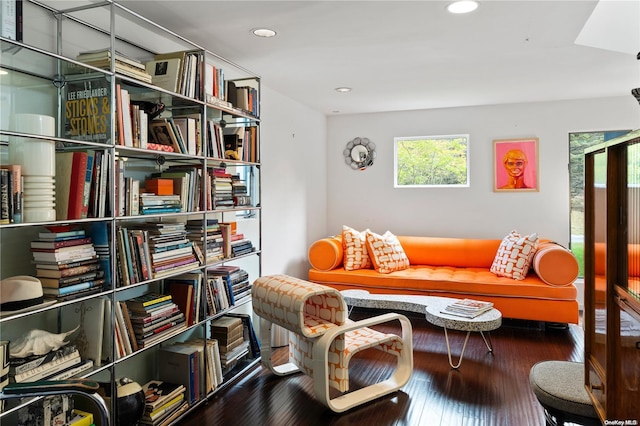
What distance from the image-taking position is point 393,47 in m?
3.06

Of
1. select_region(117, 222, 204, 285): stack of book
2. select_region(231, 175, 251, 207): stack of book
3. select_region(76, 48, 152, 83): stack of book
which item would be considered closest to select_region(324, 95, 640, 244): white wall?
select_region(231, 175, 251, 207): stack of book

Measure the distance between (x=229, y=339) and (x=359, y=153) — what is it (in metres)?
3.41

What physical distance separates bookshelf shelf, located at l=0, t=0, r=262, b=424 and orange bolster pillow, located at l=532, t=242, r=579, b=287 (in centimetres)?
286

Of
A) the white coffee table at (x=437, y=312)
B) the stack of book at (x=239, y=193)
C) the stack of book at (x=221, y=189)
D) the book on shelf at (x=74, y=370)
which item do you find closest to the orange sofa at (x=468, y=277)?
the white coffee table at (x=437, y=312)

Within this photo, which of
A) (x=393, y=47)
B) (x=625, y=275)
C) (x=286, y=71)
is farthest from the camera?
(x=286, y=71)

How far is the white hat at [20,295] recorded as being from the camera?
Result: 5.42 feet

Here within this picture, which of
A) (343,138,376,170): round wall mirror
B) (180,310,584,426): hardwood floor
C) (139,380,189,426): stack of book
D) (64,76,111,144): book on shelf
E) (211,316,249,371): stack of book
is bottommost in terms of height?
(180,310,584,426): hardwood floor

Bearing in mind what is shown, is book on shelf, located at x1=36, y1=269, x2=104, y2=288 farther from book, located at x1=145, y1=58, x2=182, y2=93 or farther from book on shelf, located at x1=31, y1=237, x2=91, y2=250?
book, located at x1=145, y1=58, x2=182, y2=93

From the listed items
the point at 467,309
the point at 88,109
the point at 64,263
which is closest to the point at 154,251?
the point at 64,263

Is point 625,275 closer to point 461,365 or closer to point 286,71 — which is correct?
point 461,365

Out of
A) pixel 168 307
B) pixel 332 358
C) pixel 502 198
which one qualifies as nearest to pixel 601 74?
pixel 502 198

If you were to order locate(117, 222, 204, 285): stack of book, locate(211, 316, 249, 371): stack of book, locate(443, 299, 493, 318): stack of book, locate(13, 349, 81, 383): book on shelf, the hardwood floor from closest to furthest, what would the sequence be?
1. locate(13, 349, 81, 383): book on shelf
2. locate(117, 222, 204, 285): stack of book
3. the hardwood floor
4. locate(211, 316, 249, 371): stack of book
5. locate(443, 299, 493, 318): stack of book

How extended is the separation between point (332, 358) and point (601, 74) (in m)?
3.37

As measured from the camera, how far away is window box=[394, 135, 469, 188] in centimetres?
539
